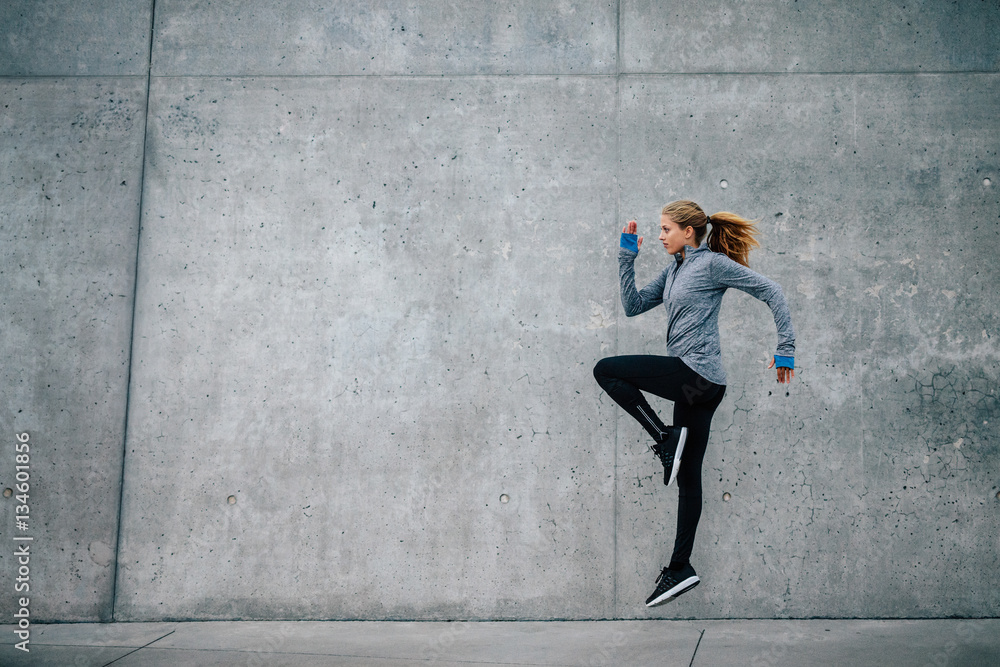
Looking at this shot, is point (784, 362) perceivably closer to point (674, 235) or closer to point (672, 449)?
point (672, 449)

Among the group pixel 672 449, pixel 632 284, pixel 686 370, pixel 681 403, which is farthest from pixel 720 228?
pixel 672 449

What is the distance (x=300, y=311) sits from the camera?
14.4 feet

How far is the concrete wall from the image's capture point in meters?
4.18

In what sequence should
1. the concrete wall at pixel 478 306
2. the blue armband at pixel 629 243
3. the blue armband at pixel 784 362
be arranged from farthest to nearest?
1. the concrete wall at pixel 478 306
2. the blue armband at pixel 629 243
3. the blue armband at pixel 784 362

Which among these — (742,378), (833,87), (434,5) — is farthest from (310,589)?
(833,87)

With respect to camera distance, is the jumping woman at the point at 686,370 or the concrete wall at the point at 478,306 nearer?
the jumping woman at the point at 686,370

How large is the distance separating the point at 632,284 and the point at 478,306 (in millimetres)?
1024

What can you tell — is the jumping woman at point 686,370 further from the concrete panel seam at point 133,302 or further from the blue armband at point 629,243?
the concrete panel seam at point 133,302

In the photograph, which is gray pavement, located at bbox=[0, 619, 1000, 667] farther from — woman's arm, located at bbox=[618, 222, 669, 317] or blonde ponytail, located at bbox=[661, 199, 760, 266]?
blonde ponytail, located at bbox=[661, 199, 760, 266]

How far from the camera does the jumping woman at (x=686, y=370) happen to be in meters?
3.44

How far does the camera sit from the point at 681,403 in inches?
138

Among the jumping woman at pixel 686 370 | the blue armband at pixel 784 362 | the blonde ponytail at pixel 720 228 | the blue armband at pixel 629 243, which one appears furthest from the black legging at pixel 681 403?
the blonde ponytail at pixel 720 228

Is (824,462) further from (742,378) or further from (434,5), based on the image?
(434,5)

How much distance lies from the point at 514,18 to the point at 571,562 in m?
3.29
